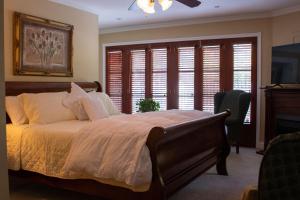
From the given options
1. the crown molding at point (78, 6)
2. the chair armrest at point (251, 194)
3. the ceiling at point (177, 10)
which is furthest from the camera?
the ceiling at point (177, 10)

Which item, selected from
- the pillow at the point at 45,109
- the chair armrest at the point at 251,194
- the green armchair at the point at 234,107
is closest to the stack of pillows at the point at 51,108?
the pillow at the point at 45,109

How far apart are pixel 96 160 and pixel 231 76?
411 centimetres

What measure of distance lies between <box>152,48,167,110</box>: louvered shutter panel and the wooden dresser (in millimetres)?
2229

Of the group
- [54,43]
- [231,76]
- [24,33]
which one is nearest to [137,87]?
[231,76]

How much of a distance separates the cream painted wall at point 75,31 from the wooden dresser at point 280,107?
10.2ft

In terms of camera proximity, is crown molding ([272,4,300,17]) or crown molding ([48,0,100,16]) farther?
crown molding ([272,4,300,17])

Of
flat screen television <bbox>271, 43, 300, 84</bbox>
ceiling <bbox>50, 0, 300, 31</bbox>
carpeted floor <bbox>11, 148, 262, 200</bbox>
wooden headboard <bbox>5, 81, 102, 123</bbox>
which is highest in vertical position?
ceiling <bbox>50, 0, 300, 31</bbox>

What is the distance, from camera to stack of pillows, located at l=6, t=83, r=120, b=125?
11.9 ft

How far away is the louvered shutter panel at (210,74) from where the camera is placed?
20.5 feet

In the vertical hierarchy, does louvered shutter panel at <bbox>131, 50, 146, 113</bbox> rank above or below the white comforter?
above

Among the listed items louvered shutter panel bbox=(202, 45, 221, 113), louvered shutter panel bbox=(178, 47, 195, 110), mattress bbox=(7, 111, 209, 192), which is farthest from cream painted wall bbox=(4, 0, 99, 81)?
louvered shutter panel bbox=(202, 45, 221, 113)

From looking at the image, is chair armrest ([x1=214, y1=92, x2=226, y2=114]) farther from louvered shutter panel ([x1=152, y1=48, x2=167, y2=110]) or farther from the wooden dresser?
louvered shutter panel ([x1=152, y1=48, x2=167, y2=110])

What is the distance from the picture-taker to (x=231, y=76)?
6.12 metres

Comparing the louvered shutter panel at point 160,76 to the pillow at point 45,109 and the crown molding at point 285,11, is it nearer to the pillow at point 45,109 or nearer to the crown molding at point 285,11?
the crown molding at point 285,11
